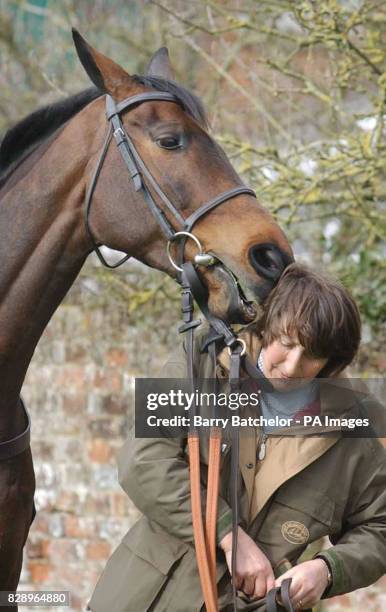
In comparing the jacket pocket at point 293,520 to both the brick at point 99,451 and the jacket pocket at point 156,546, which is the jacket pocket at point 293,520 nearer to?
the jacket pocket at point 156,546

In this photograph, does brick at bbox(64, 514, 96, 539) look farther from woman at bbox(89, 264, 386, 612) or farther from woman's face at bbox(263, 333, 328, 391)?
woman's face at bbox(263, 333, 328, 391)

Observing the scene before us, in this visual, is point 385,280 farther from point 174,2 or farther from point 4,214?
point 4,214

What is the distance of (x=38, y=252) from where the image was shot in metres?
2.74

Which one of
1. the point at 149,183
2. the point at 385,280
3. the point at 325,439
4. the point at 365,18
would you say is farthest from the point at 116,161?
the point at 385,280

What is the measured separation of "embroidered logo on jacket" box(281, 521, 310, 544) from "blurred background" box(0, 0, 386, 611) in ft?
8.51

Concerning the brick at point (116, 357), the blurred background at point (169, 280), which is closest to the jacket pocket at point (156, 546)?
the blurred background at point (169, 280)

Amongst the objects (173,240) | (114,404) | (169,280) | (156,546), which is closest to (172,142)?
(173,240)

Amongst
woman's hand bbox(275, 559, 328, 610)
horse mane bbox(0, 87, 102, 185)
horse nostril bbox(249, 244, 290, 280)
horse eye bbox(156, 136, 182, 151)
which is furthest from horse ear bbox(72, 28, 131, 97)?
woman's hand bbox(275, 559, 328, 610)

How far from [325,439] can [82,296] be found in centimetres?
431

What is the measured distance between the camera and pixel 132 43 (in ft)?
23.7

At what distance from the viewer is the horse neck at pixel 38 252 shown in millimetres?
2727

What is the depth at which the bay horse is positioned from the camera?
264cm

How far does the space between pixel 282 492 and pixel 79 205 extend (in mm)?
1039

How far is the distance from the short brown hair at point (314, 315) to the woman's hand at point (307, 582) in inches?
21.0
